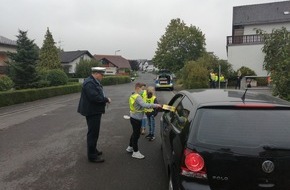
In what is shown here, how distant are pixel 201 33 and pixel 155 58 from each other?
778 cm

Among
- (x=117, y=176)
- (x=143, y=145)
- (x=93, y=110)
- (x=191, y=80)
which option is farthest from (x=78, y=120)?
(x=191, y=80)

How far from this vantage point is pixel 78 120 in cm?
1164

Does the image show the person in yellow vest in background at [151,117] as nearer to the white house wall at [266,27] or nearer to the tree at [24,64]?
the tree at [24,64]

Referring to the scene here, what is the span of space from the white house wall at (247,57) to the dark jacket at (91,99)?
2666 centimetres

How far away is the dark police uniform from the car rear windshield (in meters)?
2.79

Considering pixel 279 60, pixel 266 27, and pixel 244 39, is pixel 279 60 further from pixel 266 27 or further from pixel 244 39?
pixel 266 27

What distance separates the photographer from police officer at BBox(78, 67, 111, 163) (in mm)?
5812

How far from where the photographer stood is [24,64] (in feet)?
85.3

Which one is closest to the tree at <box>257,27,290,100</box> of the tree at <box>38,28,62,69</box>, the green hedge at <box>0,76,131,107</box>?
the green hedge at <box>0,76,131,107</box>

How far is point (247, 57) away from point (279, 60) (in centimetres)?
2206

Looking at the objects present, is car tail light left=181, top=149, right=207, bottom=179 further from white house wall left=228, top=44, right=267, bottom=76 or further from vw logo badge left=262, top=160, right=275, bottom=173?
white house wall left=228, top=44, right=267, bottom=76

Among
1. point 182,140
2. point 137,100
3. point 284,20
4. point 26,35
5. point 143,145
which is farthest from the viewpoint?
point 284,20

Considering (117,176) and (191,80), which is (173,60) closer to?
(191,80)

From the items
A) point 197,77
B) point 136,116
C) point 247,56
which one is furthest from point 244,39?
point 136,116
